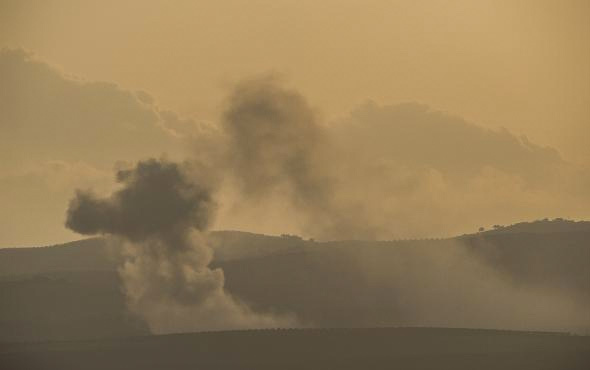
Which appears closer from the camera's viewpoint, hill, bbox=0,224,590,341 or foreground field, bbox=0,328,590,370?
foreground field, bbox=0,328,590,370

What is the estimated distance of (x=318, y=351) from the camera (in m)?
108

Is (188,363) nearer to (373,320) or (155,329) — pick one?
(155,329)

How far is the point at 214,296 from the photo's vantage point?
154 metres

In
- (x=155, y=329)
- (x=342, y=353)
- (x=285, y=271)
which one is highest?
(x=285, y=271)

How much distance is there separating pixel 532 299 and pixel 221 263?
53.5 meters

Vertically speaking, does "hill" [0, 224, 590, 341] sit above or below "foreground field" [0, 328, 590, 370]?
above

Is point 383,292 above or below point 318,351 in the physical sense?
above

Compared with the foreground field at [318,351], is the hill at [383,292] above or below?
above

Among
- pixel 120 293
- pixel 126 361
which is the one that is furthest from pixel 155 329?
pixel 126 361

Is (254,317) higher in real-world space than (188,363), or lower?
higher

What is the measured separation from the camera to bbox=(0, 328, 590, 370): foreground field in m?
98.3

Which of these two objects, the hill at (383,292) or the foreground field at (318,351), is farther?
the hill at (383,292)

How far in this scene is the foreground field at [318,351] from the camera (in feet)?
323

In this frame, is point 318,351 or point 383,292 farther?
point 383,292
